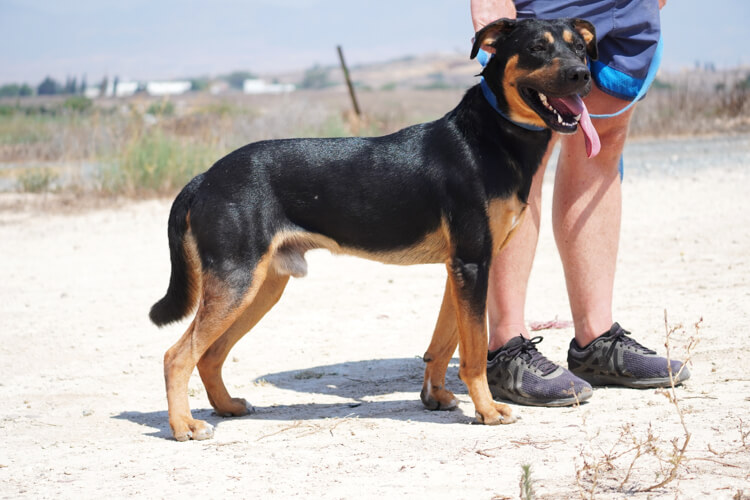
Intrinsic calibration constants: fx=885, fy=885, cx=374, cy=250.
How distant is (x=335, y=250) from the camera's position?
4.34 meters

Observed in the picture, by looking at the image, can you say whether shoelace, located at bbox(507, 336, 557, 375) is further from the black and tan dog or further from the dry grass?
the dry grass

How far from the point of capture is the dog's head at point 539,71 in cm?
394

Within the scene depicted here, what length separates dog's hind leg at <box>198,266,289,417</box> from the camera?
178 inches

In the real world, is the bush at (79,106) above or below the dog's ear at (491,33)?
below

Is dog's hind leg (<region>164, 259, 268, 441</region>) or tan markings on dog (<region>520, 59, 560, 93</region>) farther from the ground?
tan markings on dog (<region>520, 59, 560, 93</region>)

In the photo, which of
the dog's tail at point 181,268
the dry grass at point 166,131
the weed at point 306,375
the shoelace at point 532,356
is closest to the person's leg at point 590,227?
the shoelace at point 532,356

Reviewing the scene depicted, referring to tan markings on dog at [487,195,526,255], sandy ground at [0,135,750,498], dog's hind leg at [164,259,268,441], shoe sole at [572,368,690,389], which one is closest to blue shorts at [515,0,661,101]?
tan markings on dog at [487,195,526,255]

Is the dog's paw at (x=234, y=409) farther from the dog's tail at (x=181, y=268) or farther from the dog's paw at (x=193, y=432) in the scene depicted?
the dog's tail at (x=181, y=268)

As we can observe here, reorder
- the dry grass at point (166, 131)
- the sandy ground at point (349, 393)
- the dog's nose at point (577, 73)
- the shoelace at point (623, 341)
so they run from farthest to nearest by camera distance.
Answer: the dry grass at point (166, 131)
the shoelace at point (623, 341)
the dog's nose at point (577, 73)
the sandy ground at point (349, 393)

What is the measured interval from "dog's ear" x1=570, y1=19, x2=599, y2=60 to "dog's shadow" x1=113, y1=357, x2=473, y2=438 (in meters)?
1.93

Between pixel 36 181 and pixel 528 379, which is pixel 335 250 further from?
pixel 36 181

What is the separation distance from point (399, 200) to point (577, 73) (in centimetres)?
99

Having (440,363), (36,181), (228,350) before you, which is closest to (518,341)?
(440,363)

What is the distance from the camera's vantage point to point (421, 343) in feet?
19.4
